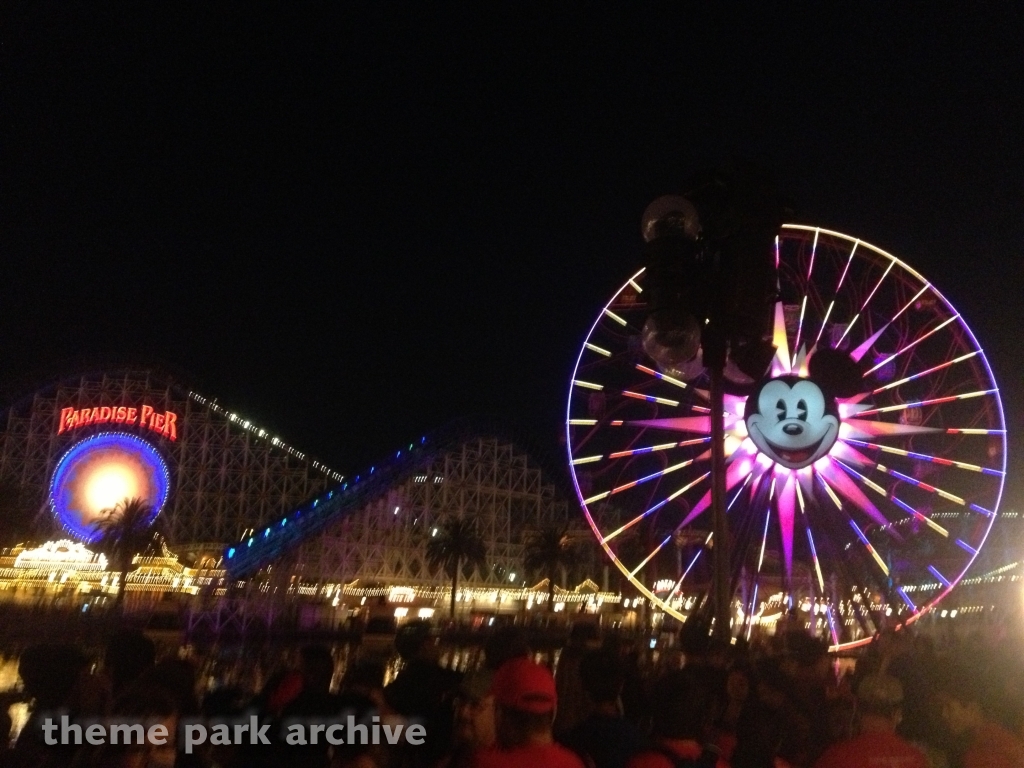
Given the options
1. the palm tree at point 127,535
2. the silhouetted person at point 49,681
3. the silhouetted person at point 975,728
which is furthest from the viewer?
the palm tree at point 127,535

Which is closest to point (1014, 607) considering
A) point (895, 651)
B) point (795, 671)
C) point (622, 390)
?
point (622, 390)

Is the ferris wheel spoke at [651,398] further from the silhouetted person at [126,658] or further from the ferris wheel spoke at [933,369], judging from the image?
the silhouetted person at [126,658]

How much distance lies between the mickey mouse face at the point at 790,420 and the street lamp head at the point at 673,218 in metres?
9.12

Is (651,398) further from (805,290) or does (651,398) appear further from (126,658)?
(126,658)

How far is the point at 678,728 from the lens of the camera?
10.1 ft

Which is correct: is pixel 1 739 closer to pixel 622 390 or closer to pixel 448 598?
pixel 622 390

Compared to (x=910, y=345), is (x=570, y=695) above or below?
below

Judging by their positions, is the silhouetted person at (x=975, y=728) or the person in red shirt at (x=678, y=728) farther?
the silhouetted person at (x=975, y=728)

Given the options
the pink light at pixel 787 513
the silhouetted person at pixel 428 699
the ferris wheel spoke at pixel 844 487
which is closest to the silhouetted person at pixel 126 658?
the silhouetted person at pixel 428 699

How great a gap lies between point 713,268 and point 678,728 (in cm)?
219

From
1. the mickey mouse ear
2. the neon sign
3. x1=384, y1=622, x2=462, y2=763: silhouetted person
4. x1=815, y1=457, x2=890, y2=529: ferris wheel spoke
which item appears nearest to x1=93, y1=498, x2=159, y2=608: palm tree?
the neon sign

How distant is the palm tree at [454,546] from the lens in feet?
118

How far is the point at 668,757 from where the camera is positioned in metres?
2.85

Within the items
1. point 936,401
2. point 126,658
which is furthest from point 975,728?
point 936,401
